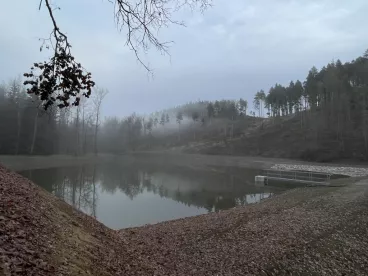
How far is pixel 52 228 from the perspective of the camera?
6.54 metres

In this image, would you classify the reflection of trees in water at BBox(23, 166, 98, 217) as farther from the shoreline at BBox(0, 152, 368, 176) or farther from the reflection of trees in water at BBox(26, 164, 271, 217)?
the shoreline at BBox(0, 152, 368, 176)

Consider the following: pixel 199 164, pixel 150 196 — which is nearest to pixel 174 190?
pixel 150 196

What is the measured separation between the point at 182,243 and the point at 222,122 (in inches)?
4498

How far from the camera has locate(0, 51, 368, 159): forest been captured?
186 ft

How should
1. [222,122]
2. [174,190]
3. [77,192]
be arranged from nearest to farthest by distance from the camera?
[77,192] < [174,190] < [222,122]

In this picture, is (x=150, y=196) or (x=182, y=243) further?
(x=150, y=196)

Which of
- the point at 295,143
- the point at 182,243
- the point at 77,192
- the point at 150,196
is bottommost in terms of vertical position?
the point at 150,196

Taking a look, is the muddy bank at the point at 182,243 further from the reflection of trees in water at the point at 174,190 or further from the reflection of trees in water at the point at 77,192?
the reflection of trees in water at the point at 77,192

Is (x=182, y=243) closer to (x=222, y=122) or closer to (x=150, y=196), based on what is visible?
(x=150, y=196)

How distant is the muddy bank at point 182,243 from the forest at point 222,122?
8.40 feet

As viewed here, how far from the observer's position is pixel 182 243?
10.2 meters

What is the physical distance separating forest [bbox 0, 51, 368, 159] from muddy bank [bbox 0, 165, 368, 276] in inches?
101

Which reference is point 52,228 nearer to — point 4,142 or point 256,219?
point 256,219

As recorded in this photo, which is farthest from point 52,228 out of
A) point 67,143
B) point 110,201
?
point 67,143
